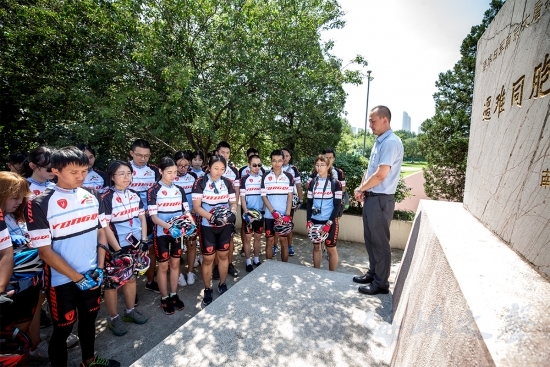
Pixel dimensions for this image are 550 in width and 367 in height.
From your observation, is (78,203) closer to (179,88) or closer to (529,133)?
(179,88)

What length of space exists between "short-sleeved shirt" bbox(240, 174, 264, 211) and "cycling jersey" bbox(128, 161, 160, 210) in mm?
1515

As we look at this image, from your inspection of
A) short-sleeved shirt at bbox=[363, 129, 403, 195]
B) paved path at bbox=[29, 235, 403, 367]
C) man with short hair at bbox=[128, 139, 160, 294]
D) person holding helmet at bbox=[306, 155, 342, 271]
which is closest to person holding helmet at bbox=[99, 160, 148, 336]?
paved path at bbox=[29, 235, 403, 367]

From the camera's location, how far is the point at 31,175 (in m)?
3.54

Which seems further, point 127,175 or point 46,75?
point 46,75

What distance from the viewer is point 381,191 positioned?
3.04m

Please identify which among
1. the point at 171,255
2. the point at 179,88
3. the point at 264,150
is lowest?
the point at 171,255

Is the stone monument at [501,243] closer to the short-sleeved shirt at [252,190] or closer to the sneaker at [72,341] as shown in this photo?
the short-sleeved shirt at [252,190]

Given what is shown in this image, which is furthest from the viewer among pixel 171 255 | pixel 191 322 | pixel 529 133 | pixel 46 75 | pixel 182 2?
pixel 46 75

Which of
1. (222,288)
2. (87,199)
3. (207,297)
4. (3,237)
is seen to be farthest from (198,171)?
(3,237)

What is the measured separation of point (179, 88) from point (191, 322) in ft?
12.8

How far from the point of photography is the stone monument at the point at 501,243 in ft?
3.62

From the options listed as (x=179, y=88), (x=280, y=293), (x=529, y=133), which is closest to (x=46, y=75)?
(x=179, y=88)

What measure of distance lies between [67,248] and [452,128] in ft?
27.6

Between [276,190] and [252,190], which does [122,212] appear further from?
[276,190]
